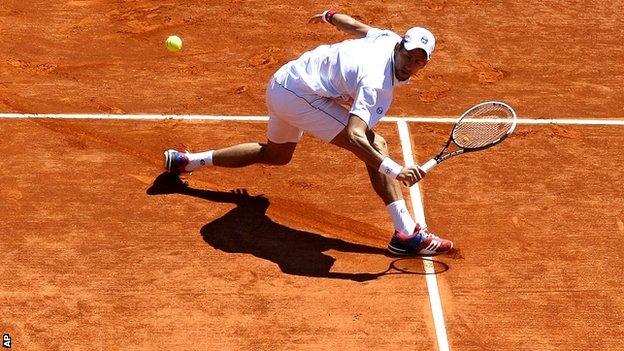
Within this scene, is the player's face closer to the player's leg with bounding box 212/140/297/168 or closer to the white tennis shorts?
the white tennis shorts

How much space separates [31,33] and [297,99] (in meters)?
4.54

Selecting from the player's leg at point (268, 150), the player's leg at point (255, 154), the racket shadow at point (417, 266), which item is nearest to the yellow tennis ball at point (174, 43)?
the player's leg at point (268, 150)

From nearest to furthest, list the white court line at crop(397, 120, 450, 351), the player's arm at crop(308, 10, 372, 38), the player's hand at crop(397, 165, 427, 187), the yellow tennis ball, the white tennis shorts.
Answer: the white court line at crop(397, 120, 450, 351) → the player's hand at crop(397, 165, 427, 187) → the white tennis shorts → the player's arm at crop(308, 10, 372, 38) → the yellow tennis ball

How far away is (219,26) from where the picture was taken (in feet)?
36.8

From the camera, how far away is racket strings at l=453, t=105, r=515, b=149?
7.90 metres

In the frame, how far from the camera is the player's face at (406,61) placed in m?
7.02

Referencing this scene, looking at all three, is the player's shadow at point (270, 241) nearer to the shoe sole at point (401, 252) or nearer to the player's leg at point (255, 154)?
the shoe sole at point (401, 252)

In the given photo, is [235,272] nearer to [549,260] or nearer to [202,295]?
[202,295]

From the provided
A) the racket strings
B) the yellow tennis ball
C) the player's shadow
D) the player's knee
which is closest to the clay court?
the player's shadow

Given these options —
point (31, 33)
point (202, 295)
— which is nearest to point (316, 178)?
point (202, 295)

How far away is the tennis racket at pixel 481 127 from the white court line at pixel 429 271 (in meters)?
0.43

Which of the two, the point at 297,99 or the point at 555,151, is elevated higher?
the point at 297,99

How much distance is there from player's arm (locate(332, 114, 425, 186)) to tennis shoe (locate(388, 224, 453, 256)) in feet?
2.04

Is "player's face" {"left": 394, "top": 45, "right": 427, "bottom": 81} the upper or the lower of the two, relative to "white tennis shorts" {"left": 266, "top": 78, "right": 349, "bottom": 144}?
upper
